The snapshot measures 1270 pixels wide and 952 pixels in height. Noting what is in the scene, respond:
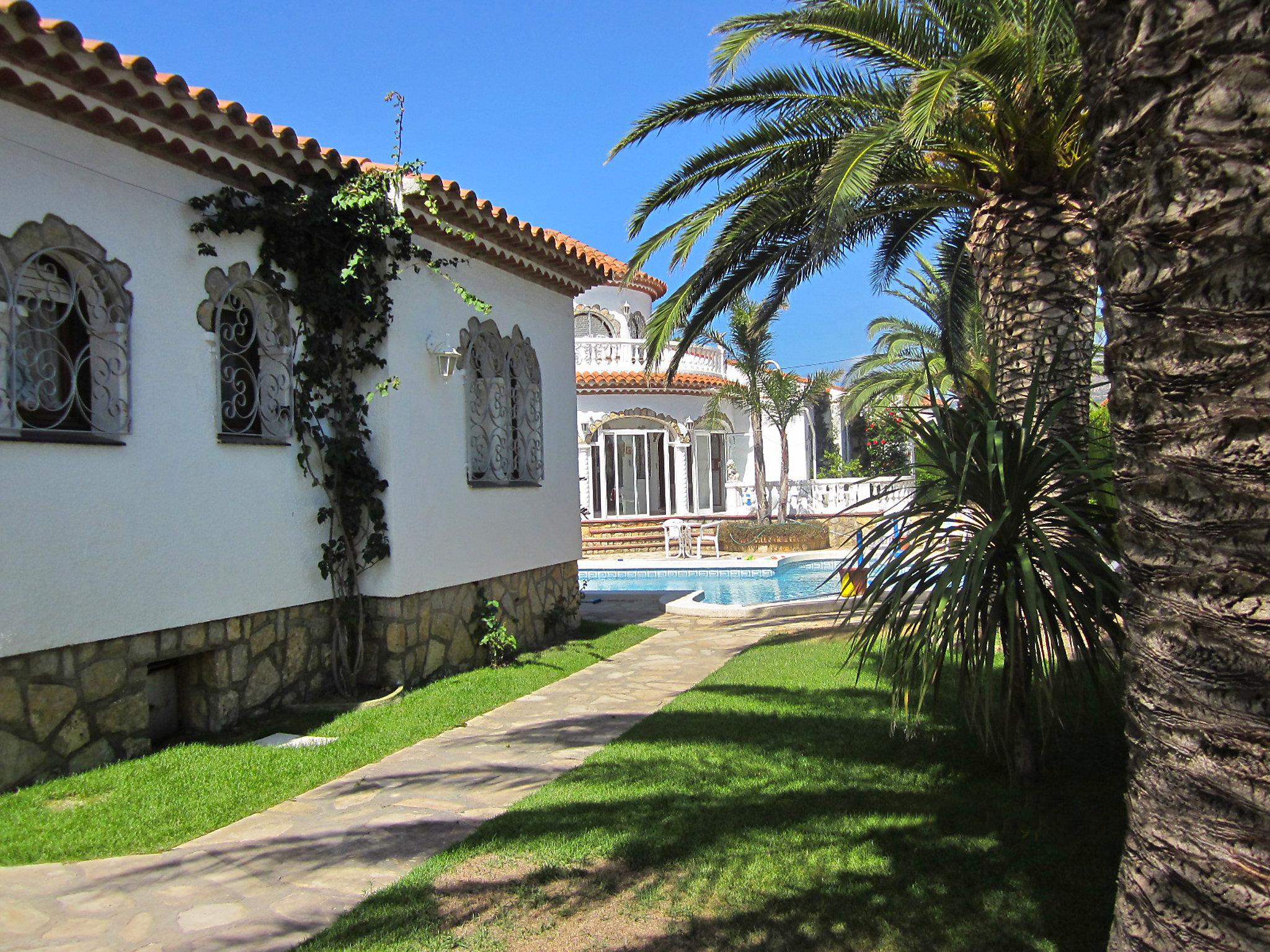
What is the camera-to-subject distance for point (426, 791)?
5.73 meters

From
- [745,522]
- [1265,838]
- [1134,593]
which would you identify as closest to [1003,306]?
[1134,593]

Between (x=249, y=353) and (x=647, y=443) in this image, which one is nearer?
(x=249, y=353)

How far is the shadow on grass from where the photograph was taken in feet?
12.4

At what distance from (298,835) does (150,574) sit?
2381mm

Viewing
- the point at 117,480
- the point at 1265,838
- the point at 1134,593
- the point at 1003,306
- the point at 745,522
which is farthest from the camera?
the point at 745,522

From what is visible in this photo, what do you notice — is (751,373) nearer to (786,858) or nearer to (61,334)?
(61,334)

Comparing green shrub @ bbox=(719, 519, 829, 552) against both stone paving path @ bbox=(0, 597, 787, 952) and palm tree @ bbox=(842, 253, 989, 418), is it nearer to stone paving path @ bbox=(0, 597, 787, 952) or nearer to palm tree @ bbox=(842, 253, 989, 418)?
palm tree @ bbox=(842, 253, 989, 418)

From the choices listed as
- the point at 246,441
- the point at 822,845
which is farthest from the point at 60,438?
the point at 822,845

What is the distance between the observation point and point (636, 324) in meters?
31.2

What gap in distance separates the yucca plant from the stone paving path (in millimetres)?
2540

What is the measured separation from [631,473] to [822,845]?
2527 cm

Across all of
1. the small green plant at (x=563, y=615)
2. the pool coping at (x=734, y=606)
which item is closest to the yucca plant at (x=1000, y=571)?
the pool coping at (x=734, y=606)

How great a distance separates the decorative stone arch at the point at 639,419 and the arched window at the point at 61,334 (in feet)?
72.3

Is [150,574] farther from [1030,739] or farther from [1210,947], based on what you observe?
[1210,947]
